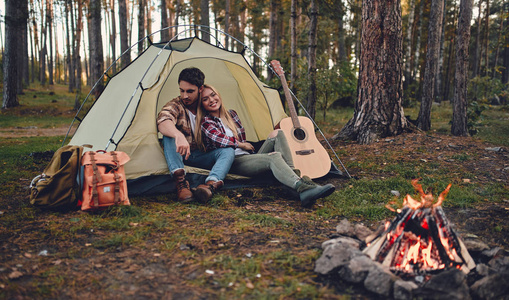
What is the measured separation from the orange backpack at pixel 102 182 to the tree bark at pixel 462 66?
598 centimetres

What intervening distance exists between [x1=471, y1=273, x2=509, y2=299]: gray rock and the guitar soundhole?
2808 mm

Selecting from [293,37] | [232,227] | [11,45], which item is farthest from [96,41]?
[232,227]

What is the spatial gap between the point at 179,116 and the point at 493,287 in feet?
10.8

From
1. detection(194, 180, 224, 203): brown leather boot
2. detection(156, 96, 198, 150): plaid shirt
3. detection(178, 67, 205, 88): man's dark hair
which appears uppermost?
detection(178, 67, 205, 88): man's dark hair

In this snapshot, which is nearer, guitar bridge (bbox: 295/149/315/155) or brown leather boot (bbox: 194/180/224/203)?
brown leather boot (bbox: 194/180/224/203)

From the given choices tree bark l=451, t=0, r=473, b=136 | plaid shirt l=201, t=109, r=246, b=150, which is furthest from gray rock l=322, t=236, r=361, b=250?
tree bark l=451, t=0, r=473, b=136

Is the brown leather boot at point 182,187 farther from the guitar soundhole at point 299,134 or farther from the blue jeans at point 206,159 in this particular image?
the guitar soundhole at point 299,134

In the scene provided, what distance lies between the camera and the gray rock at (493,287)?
1.99m

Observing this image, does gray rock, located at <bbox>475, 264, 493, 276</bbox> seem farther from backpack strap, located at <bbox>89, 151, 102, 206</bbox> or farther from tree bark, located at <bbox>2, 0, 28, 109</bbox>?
tree bark, located at <bbox>2, 0, 28, 109</bbox>

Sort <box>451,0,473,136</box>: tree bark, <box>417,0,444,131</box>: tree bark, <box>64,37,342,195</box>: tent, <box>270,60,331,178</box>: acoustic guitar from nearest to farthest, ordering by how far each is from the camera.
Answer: <box>64,37,342,195</box>: tent, <box>270,60,331,178</box>: acoustic guitar, <box>451,0,473,136</box>: tree bark, <box>417,0,444,131</box>: tree bark

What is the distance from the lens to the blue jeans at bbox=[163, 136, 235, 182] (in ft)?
13.2

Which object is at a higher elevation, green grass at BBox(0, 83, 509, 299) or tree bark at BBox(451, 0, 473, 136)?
tree bark at BBox(451, 0, 473, 136)

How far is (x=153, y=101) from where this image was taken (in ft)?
14.5

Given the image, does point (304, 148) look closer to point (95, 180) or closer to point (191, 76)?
point (191, 76)
